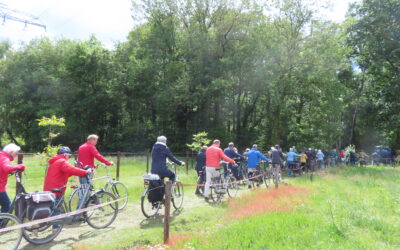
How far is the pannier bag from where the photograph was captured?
5.58m

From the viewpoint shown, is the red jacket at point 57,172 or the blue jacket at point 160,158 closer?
the red jacket at point 57,172

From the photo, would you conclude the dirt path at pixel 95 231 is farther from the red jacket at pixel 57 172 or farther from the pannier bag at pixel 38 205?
the red jacket at pixel 57 172

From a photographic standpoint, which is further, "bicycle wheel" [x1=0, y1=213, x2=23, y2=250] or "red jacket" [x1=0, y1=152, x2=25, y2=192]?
"red jacket" [x1=0, y1=152, x2=25, y2=192]

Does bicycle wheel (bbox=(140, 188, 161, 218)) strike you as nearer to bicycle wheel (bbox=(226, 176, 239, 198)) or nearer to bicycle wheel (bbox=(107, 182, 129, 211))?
bicycle wheel (bbox=(107, 182, 129, 211))

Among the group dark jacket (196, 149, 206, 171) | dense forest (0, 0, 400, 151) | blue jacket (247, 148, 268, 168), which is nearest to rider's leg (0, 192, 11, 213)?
Result: dark jacket (196, 149, 206, 171)

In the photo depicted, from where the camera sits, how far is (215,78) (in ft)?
113

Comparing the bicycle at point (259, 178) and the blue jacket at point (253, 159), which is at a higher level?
the blue jacket at point (253, 159)

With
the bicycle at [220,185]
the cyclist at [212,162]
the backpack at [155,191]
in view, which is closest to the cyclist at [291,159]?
the bicycle at [220,185]

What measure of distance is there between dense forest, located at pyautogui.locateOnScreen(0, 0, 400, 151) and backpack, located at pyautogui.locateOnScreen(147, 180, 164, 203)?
24.5 metres

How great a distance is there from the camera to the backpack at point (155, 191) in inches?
305

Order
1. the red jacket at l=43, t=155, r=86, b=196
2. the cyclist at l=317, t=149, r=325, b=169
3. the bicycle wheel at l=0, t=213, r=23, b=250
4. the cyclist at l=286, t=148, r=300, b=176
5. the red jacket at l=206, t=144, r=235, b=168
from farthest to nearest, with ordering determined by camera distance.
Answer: the cyclist at l=317, t=149, r=325, b=169
the cyclist at l=286, t=148, r=300, b=176
the red jacket at l=206, t=144, r=235, b=168
the red jacket at l=43, t=155, r=86, b=196
the bicycle wheel at l=0, t=213, r=23, b=250

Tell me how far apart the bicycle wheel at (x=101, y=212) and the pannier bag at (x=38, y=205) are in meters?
1.25

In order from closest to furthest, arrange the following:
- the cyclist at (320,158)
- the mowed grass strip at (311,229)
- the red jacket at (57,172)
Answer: the mowed grass strip at (311,229)
the red jacket at (57,172)
the cyclist at (320,158)

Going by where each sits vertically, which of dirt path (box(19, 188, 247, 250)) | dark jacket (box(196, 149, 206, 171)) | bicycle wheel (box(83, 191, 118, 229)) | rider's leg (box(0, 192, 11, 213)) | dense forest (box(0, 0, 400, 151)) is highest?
dense forest (box(0, 0, 400, 151))
